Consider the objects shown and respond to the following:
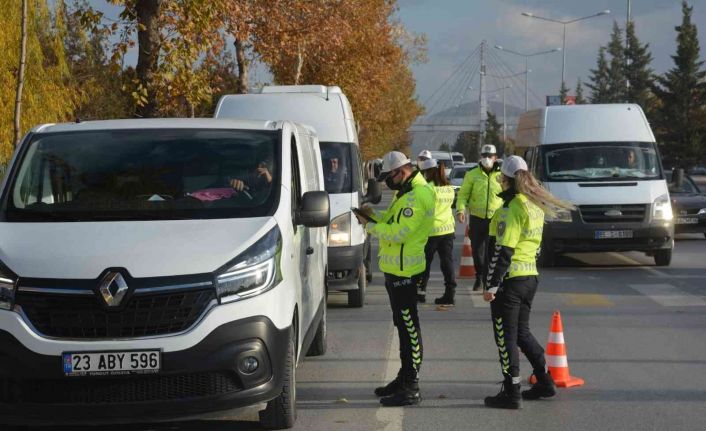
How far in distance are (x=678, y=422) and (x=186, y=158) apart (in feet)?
11.9

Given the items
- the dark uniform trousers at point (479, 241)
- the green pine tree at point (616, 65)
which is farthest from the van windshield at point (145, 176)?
the green pine tree at point (616, 65)

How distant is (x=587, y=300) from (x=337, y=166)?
3.50 m

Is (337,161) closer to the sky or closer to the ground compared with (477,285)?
closer to the sky

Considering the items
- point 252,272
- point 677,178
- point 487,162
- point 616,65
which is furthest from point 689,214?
point 616,65

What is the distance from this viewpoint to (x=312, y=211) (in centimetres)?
735

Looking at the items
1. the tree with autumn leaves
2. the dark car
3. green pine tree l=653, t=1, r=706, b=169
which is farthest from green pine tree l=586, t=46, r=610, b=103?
the dark car

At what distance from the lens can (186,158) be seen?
7.55m

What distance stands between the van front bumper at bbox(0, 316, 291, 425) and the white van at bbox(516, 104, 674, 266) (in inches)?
442

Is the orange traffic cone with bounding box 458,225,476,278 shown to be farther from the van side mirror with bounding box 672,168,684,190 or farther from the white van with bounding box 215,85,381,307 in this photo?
the van side mirror with bounding box 672,168,684,190

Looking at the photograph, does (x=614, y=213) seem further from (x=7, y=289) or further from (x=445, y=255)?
(x=7, y=289)

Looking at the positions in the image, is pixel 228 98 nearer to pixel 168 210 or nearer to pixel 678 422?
pixel 168 210

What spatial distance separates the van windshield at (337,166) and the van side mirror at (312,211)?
19.4ft

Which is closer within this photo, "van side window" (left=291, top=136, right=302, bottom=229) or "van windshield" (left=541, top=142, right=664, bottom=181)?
"van side window" (left=291, top=136, right=302, bottom=229)

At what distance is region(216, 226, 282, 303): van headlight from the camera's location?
6.31 metres
